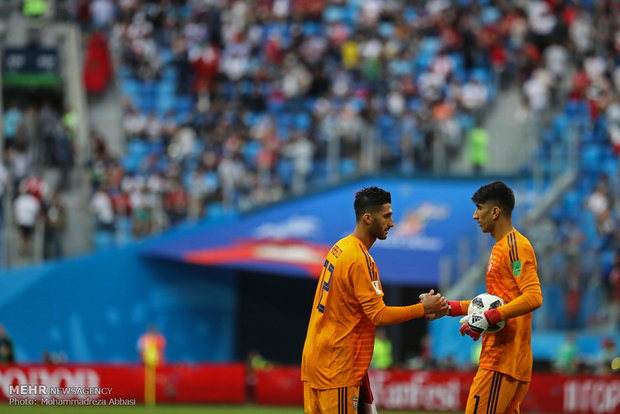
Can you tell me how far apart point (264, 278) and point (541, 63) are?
25.8 ft

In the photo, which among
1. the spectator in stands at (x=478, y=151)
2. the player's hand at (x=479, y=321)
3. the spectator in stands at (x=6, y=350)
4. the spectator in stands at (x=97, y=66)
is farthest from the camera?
the spectator in stands at (x=97, y=66)

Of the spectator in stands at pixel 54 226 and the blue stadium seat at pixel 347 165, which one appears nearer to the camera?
the spectator in stands at pixel 54 226

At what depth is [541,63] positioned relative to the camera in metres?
26.6

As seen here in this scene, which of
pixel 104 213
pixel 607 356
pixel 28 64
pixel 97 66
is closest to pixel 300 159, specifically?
pixel 104 213

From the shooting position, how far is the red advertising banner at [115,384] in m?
18.6

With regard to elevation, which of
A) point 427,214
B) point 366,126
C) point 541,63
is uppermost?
point 541,63

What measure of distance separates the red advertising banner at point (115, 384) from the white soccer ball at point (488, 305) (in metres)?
10.3

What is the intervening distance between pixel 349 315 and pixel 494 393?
1151mm

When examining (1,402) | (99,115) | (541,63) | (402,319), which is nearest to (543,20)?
(541,63)

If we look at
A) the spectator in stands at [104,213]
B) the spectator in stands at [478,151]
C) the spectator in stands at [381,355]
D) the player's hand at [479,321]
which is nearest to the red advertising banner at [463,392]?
the spectator in stands at [381,355]

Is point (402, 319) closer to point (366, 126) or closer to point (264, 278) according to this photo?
point (366, 126)

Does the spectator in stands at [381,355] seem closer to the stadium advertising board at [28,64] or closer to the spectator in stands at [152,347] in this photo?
the spectator in stands at [152,347]

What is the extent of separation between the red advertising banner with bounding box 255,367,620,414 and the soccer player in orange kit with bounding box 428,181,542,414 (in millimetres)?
11498

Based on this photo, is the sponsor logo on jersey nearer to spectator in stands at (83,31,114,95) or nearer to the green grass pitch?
the green grass pitch
